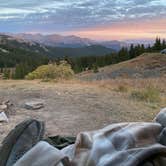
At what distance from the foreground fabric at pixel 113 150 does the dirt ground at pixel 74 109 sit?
11.3ft

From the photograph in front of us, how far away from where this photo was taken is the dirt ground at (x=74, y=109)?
20.0 feet

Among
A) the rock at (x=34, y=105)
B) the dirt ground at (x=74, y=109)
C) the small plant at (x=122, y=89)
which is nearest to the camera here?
the dirt ground at (x=74, y=109)

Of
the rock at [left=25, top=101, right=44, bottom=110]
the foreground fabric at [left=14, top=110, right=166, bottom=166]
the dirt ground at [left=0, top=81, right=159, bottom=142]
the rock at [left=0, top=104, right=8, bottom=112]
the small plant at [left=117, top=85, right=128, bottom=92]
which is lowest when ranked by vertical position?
the small plant at [left=117, top=85, right=128, bottom=92]

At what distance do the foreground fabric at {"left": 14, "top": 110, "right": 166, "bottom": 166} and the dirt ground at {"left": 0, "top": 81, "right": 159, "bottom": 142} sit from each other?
346 centimetres

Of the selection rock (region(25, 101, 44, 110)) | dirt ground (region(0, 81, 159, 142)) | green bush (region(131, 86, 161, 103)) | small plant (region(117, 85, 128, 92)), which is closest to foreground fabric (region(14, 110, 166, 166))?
dirt ground (region(0, 81, 159, 142))

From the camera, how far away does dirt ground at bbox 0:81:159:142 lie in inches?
239

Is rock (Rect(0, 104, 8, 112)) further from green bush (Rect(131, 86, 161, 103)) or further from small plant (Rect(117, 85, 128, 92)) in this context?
small plant (Rect(117, 85, 128, 92))

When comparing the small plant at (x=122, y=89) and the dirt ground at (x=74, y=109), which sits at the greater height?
the dirt ground at (x=74, y=109)

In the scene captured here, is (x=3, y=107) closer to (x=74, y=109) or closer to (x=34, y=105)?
(x=34, y=105)

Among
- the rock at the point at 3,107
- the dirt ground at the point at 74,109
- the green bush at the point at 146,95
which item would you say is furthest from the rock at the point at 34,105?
the green bush at the point at 146,95

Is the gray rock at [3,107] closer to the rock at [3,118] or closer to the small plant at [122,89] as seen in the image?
the rock at [3,118]

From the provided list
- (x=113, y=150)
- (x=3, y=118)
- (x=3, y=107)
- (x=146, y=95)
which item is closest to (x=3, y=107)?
(x=3, y=107)

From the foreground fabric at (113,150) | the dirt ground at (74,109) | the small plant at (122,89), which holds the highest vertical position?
the foreground fabric at (113,150)

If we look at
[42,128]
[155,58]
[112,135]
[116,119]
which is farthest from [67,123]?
[155,58]
